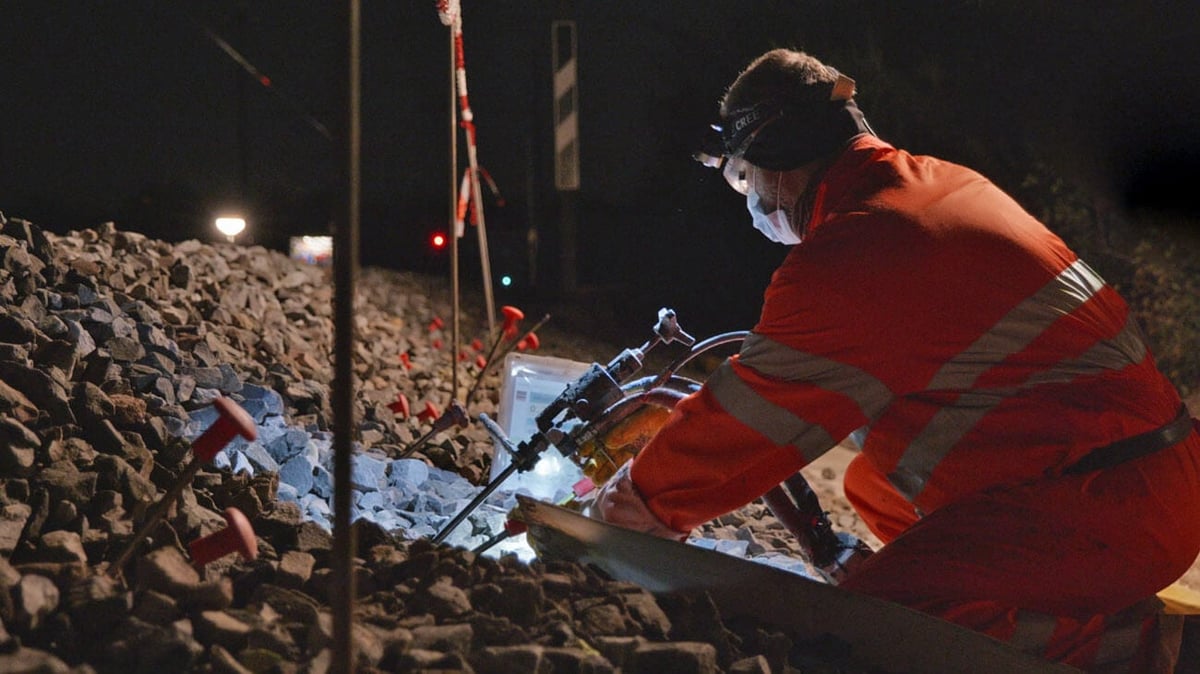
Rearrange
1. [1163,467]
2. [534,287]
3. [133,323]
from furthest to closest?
[534,287], [133,323], [1163,467]

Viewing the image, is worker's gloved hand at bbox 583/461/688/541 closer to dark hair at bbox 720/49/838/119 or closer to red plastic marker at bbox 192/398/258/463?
red plastic marker at bbox 192/398/258/463

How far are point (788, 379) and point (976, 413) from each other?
504 mm

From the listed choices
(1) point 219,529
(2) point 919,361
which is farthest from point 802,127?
(1) point 219,529

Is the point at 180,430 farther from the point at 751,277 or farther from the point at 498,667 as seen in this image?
the point at 751,277

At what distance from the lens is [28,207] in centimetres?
1680

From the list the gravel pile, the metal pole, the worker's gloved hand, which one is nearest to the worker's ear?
the worker's gloved hand

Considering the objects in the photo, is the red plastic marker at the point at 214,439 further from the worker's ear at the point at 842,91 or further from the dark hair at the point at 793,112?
the worker's ear at the point at 842,91

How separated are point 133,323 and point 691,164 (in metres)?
8.86

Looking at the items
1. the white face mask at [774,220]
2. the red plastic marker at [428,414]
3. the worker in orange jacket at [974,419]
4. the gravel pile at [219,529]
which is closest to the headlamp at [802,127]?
the white face mask at [774,220]

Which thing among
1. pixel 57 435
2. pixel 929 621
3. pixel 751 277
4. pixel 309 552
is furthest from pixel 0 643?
pixel 751 277

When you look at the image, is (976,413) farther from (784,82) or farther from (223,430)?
(223,430)

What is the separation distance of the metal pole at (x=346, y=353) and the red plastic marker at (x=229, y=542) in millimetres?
659

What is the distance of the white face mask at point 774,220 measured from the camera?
10.8 ft

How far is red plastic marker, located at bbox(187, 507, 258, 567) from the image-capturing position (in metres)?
2.27
